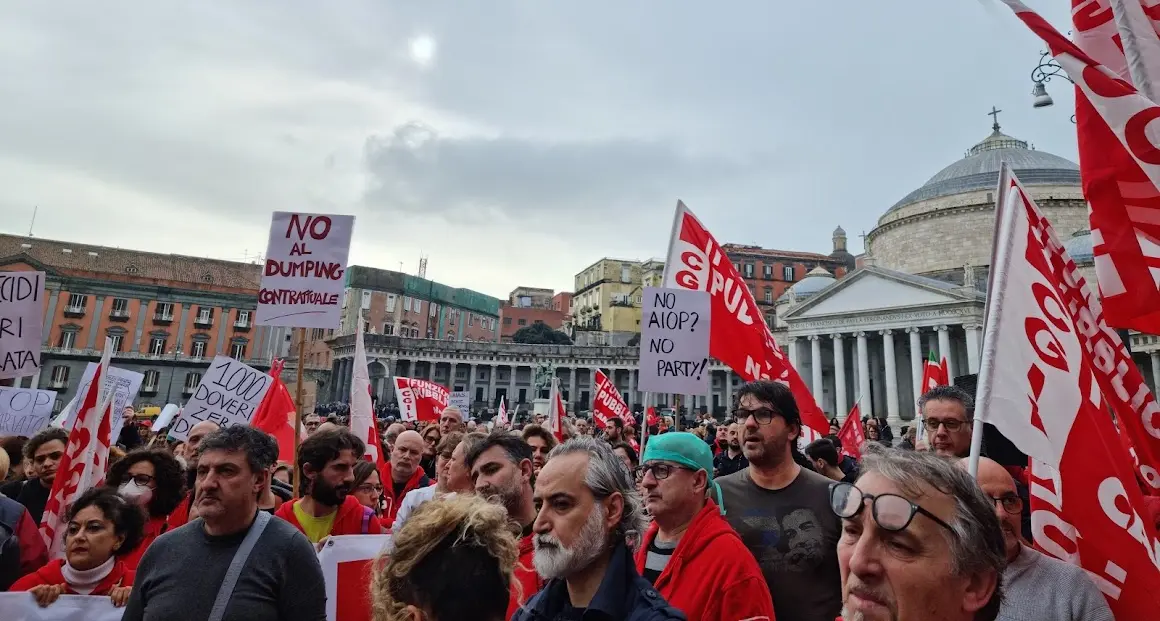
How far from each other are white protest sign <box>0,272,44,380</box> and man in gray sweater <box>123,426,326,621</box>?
412 centimetres

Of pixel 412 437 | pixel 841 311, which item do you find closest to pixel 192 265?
pixel 841 311

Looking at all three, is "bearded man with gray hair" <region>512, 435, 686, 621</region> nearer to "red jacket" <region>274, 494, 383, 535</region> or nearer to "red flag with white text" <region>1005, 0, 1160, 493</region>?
"red jacket" <region>274, 494, 383, 535</region>

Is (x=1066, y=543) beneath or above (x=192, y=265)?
beneath

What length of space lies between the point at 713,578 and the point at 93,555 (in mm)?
3110

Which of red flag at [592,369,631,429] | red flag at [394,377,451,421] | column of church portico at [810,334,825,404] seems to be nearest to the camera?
red flag at [592,369,631,429]

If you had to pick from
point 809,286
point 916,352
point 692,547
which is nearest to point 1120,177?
point 692,547

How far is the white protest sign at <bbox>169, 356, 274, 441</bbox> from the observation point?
26.2 ft

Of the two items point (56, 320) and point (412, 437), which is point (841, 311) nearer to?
point (412, 437)

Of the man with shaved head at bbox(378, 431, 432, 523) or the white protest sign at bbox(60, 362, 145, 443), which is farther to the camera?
the white protest sign at bbox(60, 362, 145, 443)

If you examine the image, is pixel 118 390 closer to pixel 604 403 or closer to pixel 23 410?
pixel 23 410

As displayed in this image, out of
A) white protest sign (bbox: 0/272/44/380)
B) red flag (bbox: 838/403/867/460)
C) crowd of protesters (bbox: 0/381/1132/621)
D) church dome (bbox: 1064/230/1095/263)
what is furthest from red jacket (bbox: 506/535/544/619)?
church dome (bbox: 1064/230/1095/263)

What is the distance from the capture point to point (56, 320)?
4678 cm

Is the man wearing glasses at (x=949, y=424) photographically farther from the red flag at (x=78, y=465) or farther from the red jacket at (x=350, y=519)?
the red flag at (x=78, y=465)

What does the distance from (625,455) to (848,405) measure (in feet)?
147
